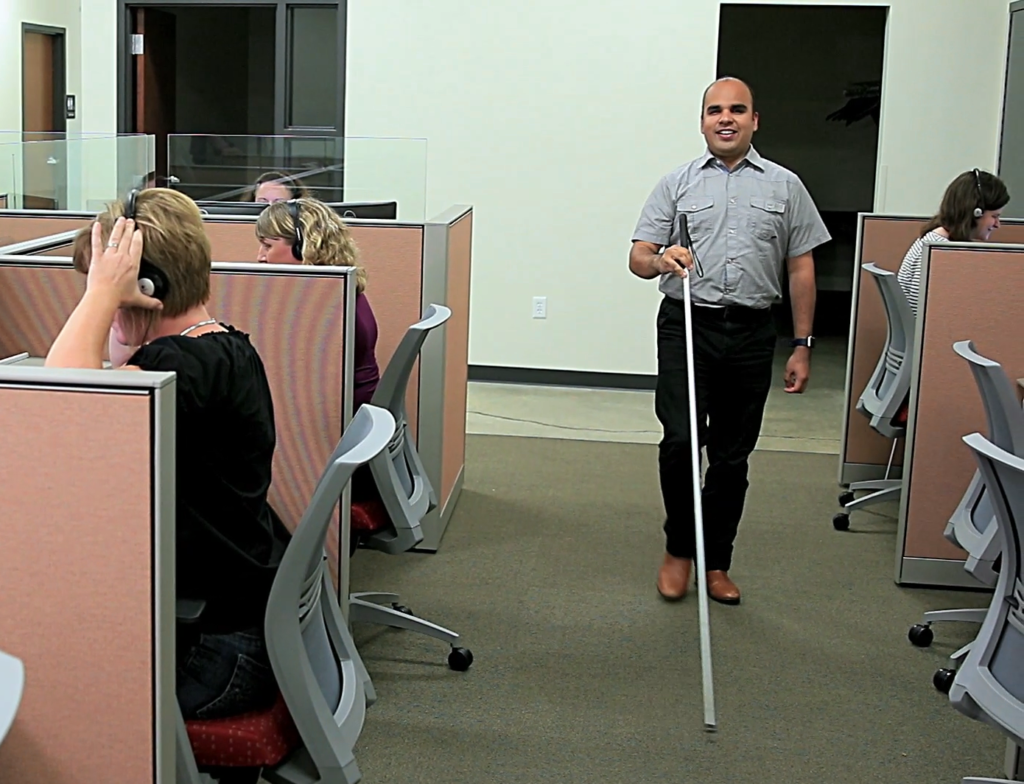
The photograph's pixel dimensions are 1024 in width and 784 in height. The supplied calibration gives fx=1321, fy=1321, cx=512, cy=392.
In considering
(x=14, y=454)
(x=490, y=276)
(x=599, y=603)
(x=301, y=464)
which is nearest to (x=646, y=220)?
(x=599, y=603)

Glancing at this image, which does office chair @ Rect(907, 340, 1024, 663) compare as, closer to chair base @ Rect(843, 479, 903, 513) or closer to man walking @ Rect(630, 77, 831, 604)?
man walking @ Rect(630, 77, 831, 604)

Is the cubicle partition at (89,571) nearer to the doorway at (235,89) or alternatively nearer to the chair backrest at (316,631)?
the chair backrest at (316,631)

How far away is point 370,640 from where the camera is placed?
334cm

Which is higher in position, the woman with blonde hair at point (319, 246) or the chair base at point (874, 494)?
the woman with blonde hair at point (319, 246)

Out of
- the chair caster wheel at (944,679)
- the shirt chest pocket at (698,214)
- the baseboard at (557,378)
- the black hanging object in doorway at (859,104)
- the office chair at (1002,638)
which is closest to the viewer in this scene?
the office chair at (1002,638)

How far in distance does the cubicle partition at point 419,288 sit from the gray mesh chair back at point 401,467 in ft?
2.66

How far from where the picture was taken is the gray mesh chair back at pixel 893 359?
425 cm

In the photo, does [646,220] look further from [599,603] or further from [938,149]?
[938,149]

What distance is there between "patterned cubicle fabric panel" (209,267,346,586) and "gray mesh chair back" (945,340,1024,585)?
1328 mm

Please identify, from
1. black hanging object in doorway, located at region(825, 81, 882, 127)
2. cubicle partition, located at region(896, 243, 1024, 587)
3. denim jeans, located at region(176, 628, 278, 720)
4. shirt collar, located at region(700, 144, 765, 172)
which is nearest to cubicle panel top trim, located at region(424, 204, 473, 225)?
shirt collar, located at region(700, 144, 765, 172)

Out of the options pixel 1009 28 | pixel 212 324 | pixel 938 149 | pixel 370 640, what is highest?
pixel 1009 28

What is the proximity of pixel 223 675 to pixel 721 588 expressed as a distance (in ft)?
6.83

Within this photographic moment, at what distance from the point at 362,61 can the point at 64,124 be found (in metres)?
2.69

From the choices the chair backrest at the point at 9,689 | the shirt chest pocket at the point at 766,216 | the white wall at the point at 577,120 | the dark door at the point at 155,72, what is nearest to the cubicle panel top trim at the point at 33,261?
Result: the chair backrest at the point at 9,689
